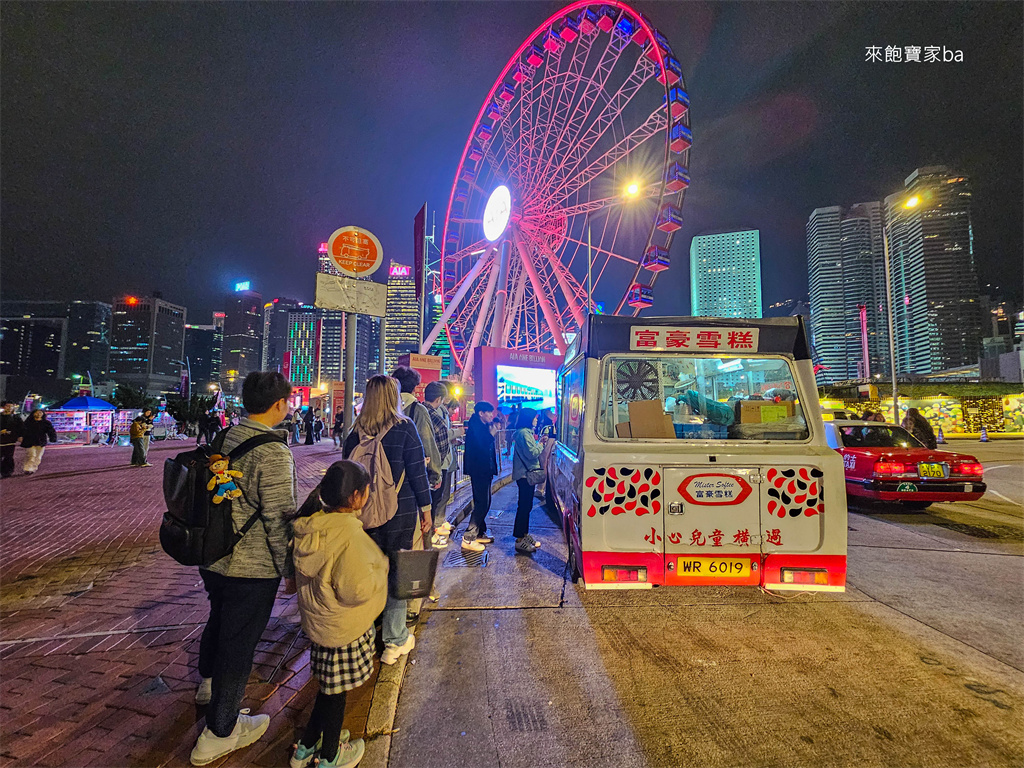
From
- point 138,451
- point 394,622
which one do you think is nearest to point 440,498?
point 394,622

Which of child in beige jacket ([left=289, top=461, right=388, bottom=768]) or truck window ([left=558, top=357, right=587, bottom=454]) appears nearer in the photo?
child in beige jacket ([left=289, top=461, right=388, bottom=768])

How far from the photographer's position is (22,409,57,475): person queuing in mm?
10773

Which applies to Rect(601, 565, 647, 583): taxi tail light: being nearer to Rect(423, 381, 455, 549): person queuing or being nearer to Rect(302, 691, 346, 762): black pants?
Rect(423, 381, 455, 549): person queuing

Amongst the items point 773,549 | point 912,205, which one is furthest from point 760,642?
point 912,205

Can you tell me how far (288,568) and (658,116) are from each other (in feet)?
57.9

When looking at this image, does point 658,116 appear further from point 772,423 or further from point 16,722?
point 16,722

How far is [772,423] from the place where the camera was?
3662 millimetres

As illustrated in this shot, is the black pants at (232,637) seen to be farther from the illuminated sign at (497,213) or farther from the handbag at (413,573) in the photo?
the illuminated sign at (497,213)

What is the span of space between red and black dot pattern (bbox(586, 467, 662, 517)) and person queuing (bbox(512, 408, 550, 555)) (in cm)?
190

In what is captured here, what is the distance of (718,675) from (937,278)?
265ft

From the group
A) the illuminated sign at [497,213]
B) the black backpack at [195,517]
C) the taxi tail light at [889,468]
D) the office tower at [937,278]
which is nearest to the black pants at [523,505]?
the black backpack at [195,517]

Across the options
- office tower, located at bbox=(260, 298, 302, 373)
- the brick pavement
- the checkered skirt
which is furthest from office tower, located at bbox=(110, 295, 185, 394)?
the checkered skirt

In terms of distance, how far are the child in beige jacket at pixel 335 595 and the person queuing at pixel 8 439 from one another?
13344 mm

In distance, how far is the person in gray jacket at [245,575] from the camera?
81.1 inches
